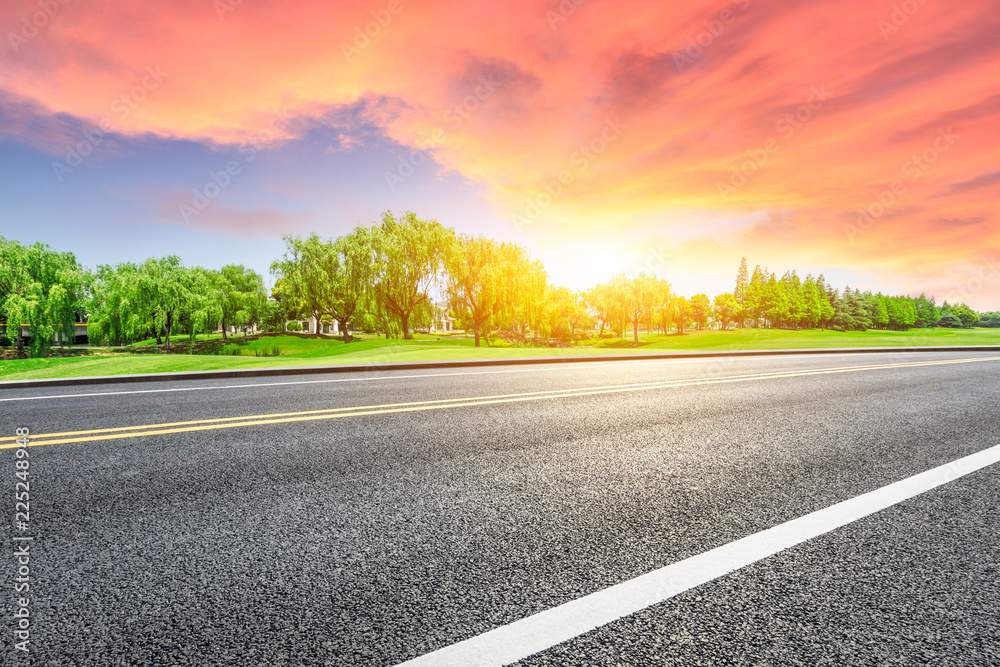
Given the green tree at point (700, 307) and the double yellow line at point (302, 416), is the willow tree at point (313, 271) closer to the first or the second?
Answer: the double yellow line at point (302, 416)

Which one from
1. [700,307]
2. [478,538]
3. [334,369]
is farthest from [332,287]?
[700,307]

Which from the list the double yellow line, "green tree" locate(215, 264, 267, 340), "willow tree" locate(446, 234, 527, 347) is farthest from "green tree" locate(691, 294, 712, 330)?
the double yellow line

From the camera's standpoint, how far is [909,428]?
18.1 feet

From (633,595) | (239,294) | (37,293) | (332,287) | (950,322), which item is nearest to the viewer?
(633,595)

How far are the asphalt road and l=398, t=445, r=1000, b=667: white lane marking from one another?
5 centimetres

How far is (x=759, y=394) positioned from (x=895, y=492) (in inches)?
199

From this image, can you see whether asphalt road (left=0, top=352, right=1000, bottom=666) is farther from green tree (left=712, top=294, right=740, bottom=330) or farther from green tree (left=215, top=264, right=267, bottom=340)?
green tree (left=712, top=294, right=740, bottom=330)

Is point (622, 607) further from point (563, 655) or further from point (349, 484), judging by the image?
point (349, 484)

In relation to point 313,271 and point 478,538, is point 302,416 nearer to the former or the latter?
point 478,538

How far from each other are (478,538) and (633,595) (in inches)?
37.7

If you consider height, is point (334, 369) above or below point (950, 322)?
below

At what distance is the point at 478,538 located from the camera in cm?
261

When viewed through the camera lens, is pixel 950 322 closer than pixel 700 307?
No

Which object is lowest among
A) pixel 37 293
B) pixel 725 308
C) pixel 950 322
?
pixel 950 322
